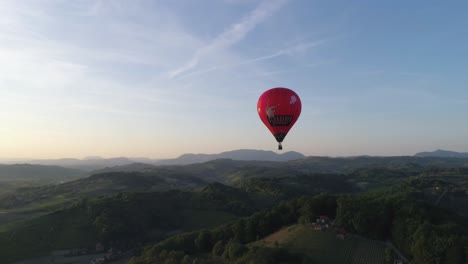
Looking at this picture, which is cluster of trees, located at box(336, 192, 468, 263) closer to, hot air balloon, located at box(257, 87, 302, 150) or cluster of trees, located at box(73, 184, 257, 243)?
hot air balloon, located at box(257, 87, 302, 150)

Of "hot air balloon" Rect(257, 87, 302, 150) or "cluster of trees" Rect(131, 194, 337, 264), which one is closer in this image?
"hot air balloon" Rect(257, 87, 302, 150)

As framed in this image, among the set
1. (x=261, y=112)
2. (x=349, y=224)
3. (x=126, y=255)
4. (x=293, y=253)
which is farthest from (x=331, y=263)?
(x=126, y=255)

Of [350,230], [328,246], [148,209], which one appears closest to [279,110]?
[328,246]

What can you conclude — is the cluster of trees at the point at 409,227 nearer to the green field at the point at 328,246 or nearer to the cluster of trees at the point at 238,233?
the green field at the point at 328,246

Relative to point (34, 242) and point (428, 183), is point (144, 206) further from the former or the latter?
point (428, 183)

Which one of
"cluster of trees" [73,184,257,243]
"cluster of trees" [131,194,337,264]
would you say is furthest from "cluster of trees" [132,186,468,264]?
"cluster of trees" [73,184,257,243]

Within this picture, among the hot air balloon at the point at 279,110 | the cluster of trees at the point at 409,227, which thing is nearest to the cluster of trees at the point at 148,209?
the cluster of trees at the point at 409,227
